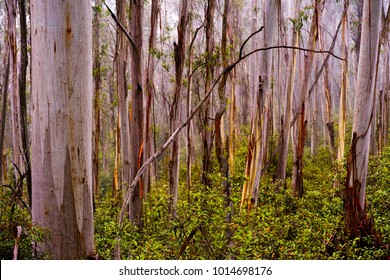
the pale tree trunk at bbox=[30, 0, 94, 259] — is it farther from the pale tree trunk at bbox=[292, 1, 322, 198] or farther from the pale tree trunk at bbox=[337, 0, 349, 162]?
the pale tree trunk at bbox=[337, 0, 349, 162]

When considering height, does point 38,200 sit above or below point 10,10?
below

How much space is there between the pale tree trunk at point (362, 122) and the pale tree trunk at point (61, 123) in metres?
3.07

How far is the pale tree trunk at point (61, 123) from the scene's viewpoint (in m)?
1.87

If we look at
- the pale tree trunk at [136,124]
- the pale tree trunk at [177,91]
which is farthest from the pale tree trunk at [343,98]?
the pale tree trunk at [136,124]

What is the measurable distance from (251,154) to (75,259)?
3.72m

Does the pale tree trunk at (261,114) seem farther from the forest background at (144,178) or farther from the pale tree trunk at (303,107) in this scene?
the pale tree trunk at (303,107)

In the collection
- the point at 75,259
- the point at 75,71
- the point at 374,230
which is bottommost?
the point at 374,230

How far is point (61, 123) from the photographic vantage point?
1.89m

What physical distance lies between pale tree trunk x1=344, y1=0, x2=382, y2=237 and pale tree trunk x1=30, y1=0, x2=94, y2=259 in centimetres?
307

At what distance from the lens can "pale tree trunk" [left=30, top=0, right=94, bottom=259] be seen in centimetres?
187

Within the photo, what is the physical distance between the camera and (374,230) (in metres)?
4.02

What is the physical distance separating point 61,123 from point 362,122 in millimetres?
3263
